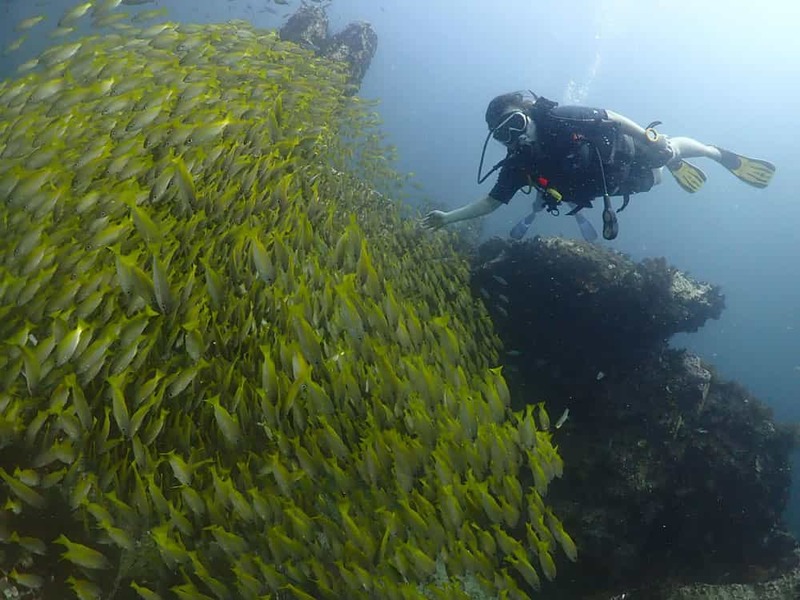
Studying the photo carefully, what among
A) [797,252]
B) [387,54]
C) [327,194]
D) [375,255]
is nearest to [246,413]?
[375,255]

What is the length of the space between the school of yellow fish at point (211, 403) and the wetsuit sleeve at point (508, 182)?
2.47 m

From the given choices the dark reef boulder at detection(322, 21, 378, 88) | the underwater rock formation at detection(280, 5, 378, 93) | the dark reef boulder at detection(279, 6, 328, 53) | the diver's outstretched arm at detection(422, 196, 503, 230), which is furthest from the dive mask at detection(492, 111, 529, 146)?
the dark reef boulder at detection(279, 6, 328, 53)

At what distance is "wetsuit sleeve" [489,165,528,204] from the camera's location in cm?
630

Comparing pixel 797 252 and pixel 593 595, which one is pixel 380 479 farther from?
pixel 797 252

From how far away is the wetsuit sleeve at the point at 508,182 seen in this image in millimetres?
6305

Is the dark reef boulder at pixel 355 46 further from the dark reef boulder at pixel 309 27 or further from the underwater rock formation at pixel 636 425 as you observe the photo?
the underwater rock formation at pixel 636 425

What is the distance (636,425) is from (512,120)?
4.61 metres

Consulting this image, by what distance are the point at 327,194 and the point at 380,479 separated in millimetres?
5344

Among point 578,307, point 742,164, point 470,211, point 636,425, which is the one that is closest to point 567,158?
point 470,211

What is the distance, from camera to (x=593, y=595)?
6504mm

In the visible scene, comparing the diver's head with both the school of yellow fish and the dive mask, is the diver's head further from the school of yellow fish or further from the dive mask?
the school of yellow fish

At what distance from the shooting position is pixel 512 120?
19.6ft

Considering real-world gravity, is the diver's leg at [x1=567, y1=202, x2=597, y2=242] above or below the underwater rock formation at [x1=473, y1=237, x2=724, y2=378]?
above

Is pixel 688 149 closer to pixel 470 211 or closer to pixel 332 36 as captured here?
pixel 470 211
